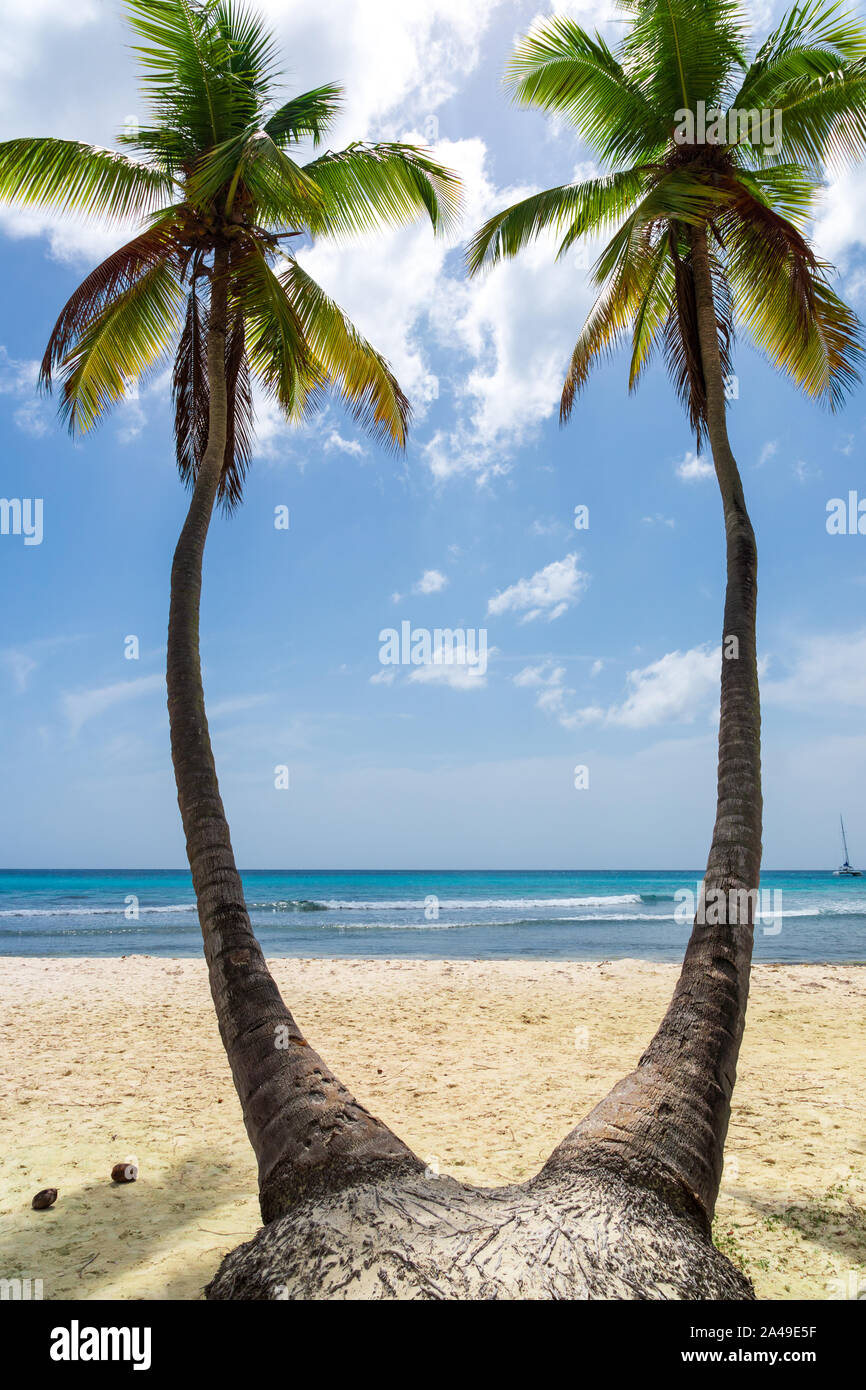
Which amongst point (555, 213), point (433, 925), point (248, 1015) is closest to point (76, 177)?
point (555, 213)

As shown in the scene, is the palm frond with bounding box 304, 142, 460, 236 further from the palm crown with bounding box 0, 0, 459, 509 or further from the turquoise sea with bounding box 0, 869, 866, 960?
the turquoise sea with bounding box 0, 869, 866, 960

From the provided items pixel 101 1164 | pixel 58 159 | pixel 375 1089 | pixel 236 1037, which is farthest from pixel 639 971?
pixel 58 159

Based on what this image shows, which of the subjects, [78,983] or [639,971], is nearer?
[78,983]

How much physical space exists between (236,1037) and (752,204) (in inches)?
273

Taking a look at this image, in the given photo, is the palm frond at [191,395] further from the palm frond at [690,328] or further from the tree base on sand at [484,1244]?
the tree base on sand at [484,1244]

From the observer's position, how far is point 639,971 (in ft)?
48.8

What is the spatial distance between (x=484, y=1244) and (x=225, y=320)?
6535 millimetres

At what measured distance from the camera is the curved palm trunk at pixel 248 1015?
3361mm

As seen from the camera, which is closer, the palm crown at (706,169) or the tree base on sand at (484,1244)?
the tree base on sand at (484,1244)

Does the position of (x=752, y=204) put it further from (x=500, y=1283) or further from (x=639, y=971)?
(x=639, y=971)

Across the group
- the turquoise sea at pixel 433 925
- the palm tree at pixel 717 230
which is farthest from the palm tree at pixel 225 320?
the turquoise sea at pixel 433 925

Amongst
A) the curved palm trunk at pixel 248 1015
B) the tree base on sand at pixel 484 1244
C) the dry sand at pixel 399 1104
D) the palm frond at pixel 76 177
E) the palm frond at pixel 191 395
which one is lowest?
the dry sand at pixel 399 1104

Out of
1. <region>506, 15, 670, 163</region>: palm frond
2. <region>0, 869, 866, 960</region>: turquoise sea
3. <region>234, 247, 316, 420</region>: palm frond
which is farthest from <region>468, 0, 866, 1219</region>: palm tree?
<region>0, 869, 866, 960</region>: turquoise sea

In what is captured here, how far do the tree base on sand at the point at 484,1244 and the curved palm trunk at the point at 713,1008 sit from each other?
14cm
